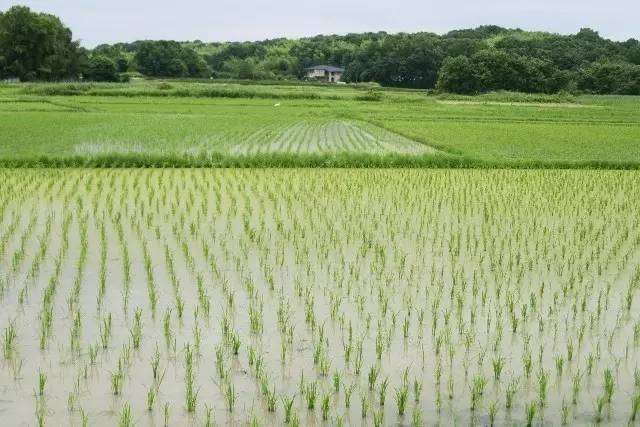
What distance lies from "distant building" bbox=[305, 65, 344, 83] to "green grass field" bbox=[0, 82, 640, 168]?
156 feet

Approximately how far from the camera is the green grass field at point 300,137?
13094mm

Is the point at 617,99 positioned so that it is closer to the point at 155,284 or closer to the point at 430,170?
the point at 430,170

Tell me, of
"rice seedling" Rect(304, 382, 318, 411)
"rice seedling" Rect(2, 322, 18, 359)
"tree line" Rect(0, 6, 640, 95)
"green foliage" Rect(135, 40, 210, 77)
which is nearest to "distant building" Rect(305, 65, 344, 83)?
"tree line" Rect(0, 6, 640, 95)

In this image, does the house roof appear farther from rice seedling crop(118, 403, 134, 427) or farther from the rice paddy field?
rice seedling crop(118, 403, 134, 427)

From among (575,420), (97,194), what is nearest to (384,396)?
(575,420)

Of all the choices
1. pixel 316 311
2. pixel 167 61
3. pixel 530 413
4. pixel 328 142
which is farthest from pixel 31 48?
pixel 530 413

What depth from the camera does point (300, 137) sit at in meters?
18.2

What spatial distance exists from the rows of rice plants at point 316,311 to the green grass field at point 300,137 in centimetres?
413

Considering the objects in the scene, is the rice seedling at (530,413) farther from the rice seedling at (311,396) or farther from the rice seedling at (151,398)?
the rice seedling at (151,398)

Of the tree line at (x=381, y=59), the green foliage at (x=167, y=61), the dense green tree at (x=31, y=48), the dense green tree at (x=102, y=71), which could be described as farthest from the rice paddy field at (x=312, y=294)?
the green foliage at (x=167, y=61)

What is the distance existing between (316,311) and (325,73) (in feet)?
254

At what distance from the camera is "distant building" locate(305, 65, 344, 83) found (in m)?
80.2

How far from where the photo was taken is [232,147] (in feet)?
49.5

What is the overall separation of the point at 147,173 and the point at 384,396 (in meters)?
8.50
